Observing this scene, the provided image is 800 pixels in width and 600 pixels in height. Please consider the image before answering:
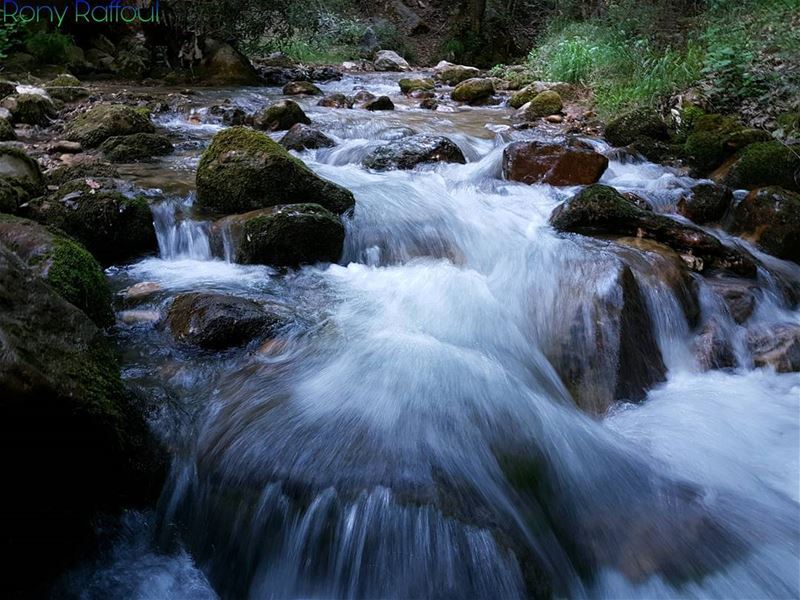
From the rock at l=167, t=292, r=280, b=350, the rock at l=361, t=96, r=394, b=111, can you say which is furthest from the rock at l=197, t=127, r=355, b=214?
the rock at l=361, t=96, r=394, b=111

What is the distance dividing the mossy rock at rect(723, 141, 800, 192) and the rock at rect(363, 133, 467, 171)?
3.17 meters

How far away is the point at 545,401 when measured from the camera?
330cm

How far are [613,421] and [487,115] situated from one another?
866 cm

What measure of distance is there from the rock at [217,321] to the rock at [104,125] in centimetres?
452

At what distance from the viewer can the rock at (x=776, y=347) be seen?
3947mm

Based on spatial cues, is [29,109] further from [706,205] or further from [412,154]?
[706,205]

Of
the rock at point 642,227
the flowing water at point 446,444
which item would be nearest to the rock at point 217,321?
the flowing water at point 446,444

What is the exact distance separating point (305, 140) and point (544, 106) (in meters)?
4.90

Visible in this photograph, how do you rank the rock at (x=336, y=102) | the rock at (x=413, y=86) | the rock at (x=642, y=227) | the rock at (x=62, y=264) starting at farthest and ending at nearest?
the rock at (x=413, y=86), the rock at (x=336, y=102), the rock at (x=642, y=227), the rock at (x=62, y=264)

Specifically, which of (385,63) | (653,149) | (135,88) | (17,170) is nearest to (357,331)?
(17,170)

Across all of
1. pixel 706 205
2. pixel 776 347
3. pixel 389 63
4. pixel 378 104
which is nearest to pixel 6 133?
pixel 378 104

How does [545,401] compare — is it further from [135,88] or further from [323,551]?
[135,88]

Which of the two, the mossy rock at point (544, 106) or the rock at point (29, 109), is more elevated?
the mossy rock at point (544, 106)

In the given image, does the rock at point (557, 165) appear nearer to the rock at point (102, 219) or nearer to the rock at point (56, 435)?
the rock at point (102, 219)
